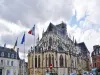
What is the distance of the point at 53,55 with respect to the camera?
266 ft

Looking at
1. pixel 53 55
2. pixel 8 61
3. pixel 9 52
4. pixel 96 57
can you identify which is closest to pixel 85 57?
pixel 53 55

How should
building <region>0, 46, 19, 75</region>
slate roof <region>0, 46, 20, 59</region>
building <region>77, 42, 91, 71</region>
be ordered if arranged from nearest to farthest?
building <region>0, 46, 19, 75</region> → slate roof <region>0, 46, 20, 59</region> → building <region>77, 42, 91, 71</region>

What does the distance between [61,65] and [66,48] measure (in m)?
10.3

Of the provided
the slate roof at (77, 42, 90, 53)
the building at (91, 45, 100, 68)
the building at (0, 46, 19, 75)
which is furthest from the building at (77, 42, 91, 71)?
the building at (0, 46, 19, 75)

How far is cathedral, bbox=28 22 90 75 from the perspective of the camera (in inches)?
3191

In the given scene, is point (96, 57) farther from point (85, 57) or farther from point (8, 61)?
point (85, 57)

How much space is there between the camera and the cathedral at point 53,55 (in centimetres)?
8106

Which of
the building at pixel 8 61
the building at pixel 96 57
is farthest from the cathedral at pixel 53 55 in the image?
the building at pixel 96 57

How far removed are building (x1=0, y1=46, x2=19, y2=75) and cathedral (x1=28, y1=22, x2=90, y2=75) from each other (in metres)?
9.03

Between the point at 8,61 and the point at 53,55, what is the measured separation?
75.0 feet

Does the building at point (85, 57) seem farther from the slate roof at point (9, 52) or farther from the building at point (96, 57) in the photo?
the slate roof at point (9, 52)

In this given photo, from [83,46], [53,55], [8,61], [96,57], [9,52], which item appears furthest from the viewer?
[83,46]

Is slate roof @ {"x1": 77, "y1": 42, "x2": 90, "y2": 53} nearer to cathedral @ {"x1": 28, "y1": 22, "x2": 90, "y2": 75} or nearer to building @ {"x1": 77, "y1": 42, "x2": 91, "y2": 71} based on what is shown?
building @ {"x1": 77, "y1": 42, "x2": 91, "y2": 71}

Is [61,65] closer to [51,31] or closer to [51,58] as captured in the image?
[51,58]
